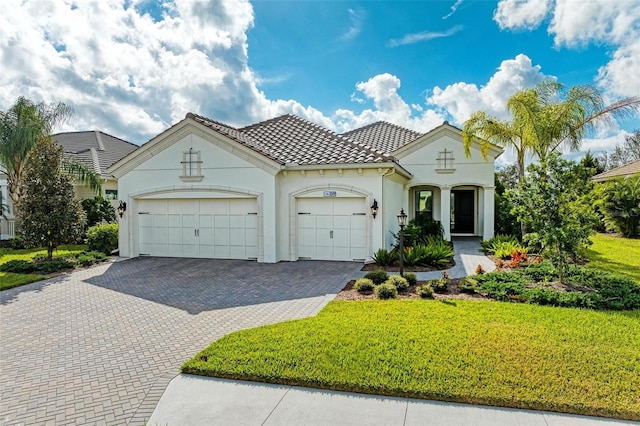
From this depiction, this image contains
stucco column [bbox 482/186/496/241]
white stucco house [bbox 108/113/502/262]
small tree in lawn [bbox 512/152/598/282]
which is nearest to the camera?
small tree in lawn [bbox 512/152/598/282]

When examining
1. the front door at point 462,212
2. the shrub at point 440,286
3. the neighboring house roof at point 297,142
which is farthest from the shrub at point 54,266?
the front door at point 462,212

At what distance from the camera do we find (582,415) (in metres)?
3.77

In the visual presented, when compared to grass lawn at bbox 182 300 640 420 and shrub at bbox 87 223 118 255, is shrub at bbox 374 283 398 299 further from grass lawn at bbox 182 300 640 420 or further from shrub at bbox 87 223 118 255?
shrub at bbox 87 223 118 255

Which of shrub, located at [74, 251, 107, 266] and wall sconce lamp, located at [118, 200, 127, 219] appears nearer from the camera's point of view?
shrub, located at [74, 251, 107, 266]

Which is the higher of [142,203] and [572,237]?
[142,203]

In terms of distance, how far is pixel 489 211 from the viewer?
1778 centimetres

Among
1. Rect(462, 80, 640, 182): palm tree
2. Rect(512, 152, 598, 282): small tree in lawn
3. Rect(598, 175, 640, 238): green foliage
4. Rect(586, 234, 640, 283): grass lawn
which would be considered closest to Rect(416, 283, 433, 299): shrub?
Rect(512, 152, 598, 282): small tree in lawn

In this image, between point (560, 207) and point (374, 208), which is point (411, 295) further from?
point (374, 208)

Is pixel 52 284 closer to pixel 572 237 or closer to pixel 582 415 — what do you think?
pixel 582 415

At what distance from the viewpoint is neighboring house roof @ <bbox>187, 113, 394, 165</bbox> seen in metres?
12.8

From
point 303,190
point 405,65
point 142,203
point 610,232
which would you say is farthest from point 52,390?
point 610,232

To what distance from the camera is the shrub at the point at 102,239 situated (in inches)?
589

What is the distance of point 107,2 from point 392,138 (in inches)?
594

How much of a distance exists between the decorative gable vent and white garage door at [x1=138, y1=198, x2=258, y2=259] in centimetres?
1000
